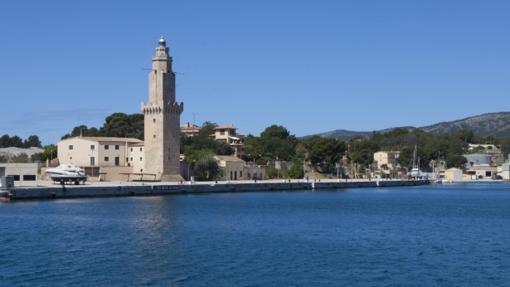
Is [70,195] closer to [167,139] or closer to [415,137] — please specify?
→ [167,139]

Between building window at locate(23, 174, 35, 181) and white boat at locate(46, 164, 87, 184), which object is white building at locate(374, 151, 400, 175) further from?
white boat at locate(46, 164, 87, 184)

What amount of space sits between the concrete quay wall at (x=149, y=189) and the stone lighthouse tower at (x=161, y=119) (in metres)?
5.86

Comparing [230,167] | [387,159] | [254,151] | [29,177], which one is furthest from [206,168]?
[387,159]

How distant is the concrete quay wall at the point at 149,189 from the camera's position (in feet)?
208

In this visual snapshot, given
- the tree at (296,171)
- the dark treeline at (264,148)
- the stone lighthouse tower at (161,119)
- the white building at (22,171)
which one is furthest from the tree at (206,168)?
the white building at (22,171)

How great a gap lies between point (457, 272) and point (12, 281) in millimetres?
14306

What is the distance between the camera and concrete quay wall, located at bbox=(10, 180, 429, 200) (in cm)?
6337

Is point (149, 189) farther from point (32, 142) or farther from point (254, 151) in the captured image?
point (32, 142)

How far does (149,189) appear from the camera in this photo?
71.8 metres

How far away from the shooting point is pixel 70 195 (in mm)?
65375

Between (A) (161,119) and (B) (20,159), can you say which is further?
(B) (20,159)

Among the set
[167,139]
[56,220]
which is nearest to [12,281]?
[56,220]

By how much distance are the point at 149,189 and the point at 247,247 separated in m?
39.4

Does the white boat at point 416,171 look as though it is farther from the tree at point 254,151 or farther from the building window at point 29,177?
the building window at point 29,177
